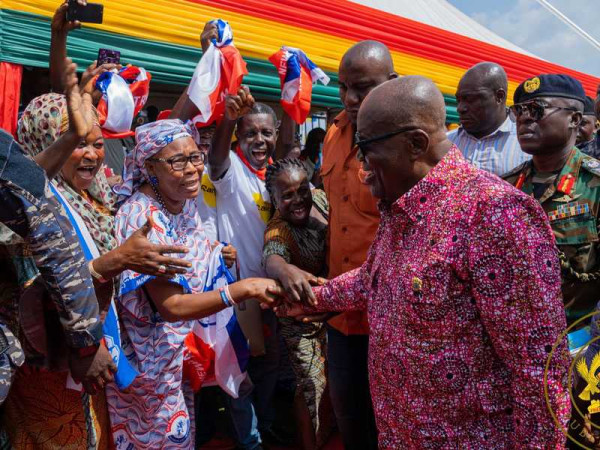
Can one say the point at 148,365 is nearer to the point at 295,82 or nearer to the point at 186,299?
the point at 186,299

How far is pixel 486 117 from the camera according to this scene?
11.2 ft

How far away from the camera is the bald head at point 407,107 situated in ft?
5.23

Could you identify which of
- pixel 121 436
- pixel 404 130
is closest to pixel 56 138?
pixel 121 436

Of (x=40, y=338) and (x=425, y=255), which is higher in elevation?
(x=425, y=255)

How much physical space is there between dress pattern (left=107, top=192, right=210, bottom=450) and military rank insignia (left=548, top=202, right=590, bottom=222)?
5.43 ft

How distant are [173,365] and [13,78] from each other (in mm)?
2025

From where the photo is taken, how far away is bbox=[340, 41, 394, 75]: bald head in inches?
101

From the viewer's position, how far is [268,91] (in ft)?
15.2

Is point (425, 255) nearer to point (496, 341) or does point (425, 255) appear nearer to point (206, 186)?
point (496, 341)

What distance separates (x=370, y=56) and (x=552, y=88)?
874 mm

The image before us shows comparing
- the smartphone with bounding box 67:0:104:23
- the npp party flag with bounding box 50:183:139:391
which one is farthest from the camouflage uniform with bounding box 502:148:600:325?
the smartphone with bounding box 67:0:104:23

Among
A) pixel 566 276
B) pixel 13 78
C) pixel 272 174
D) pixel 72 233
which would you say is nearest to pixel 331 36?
pixel 272 174

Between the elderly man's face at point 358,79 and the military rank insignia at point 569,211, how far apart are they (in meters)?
0.97

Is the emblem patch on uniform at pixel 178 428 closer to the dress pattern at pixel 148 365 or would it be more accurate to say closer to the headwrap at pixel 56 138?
the dress pattern at pixel 148 365
